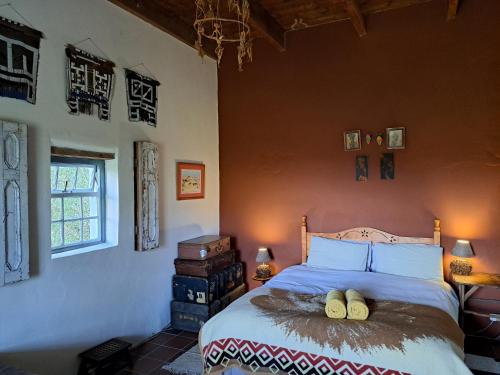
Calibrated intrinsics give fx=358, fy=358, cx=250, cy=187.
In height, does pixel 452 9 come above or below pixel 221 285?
above

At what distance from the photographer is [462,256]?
10.6 ft

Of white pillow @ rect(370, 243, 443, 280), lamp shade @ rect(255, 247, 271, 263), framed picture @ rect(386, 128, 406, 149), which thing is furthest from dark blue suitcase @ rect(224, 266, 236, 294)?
framed picture @ rect(386, 128, 406, 149)

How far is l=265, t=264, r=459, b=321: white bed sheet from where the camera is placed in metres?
2.73

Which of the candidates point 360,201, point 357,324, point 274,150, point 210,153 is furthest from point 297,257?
point 357,324

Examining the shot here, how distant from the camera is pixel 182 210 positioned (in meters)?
3.90

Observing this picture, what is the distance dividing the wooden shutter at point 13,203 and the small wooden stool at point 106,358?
80 cm

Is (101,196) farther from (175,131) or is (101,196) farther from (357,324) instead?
(357,324)

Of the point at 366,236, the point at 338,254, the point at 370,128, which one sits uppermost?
the point at 370,128

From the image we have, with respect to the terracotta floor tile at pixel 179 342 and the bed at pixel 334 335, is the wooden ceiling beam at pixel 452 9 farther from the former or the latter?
the terracotta floor tile at pixel 179 342

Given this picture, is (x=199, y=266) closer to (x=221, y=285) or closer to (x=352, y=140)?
(x=221, y=285)

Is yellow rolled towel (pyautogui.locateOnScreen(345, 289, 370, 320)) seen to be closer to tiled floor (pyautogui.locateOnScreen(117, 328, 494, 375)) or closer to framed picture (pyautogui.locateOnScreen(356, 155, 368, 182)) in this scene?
tiled floor (pyautogui.locateOnScreen(117, 328, 494, 375))

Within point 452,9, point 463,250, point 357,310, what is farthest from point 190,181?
point 452,9

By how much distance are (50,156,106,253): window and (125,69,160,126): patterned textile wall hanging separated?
55 centimetres

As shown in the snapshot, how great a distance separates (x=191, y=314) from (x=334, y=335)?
1.84m
